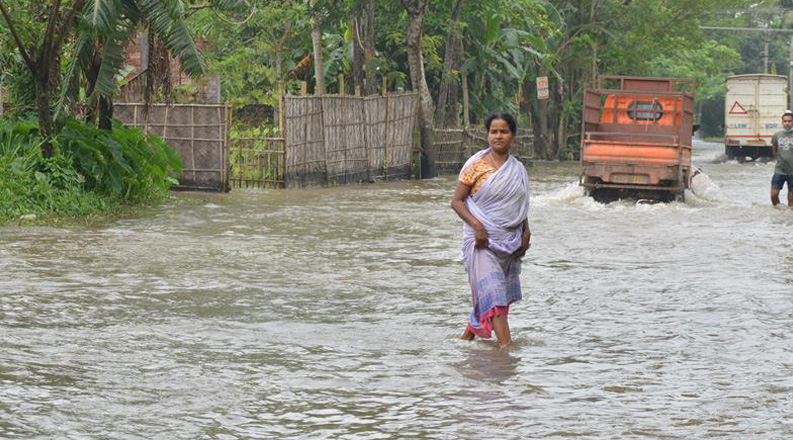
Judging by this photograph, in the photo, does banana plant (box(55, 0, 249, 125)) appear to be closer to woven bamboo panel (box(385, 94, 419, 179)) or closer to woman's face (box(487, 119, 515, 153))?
woman's face (box(487, 119, 515, 153))

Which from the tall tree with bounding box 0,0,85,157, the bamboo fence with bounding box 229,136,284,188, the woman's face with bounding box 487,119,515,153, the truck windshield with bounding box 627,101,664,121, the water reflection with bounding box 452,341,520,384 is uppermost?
the tall tree with bounding box 0,0,85,157

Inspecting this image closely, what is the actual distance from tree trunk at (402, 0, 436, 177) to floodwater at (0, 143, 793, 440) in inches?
521

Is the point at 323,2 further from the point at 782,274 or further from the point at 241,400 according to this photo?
the point at 241,400

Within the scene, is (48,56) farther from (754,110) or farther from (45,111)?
(754,110)

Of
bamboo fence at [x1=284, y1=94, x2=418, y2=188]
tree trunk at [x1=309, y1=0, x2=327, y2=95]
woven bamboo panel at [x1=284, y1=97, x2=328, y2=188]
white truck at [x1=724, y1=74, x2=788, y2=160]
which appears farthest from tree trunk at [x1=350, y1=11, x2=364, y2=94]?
white truck at [x1=724, y1=74, x2=788, y2=160]

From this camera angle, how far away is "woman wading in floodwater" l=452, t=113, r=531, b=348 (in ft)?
28.1

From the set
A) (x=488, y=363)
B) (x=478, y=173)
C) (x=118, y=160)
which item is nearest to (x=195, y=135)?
(x=118, y=160)

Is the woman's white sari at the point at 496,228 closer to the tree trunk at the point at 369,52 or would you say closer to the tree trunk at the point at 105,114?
the tree trunk at the point at 105,114

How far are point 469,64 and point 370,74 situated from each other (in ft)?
20.4

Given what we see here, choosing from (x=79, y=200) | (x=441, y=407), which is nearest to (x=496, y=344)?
(x=441, y=407)

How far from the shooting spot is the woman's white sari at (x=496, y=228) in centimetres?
857

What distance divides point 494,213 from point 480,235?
0.19m

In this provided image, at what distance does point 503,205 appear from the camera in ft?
28.2

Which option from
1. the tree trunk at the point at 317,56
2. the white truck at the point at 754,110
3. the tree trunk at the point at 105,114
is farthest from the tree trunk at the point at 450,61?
the tree trunk at the point at 105,114
